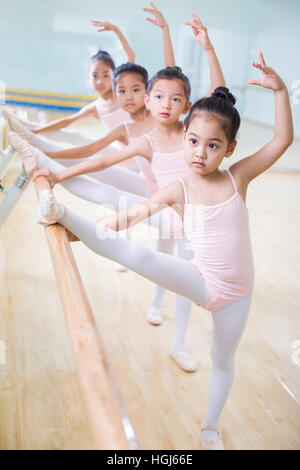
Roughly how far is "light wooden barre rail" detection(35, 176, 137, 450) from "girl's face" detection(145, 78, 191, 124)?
1.58 feet

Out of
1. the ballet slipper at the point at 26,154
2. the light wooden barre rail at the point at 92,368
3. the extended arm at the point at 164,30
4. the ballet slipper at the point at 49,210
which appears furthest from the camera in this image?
the extended arm at the point at 164,30

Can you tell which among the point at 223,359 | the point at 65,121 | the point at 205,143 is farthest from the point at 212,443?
the point at 65,121

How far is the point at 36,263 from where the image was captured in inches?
82.5

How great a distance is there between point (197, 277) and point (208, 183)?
191mm

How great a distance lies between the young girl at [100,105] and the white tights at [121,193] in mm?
203

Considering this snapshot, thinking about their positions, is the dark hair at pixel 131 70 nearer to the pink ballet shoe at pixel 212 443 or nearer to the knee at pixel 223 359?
the knee at pixel 223 359

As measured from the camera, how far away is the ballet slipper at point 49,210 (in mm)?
895

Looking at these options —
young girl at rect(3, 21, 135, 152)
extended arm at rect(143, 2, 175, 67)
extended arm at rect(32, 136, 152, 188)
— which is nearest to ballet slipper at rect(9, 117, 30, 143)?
young girl at rect(3, 21, 135, 152)

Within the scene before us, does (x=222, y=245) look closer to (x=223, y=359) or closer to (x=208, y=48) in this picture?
(x=223, y=359)

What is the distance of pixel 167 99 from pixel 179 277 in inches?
16.7

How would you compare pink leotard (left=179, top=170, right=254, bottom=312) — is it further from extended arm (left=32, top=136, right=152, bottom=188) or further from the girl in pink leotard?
the girl in pink leotard

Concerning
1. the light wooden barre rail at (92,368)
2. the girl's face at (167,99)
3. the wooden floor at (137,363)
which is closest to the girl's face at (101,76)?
the girl's face at (167,99)

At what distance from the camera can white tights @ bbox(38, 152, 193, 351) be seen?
4.50 feet

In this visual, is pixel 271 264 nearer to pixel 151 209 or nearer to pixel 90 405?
pixel 151 209
